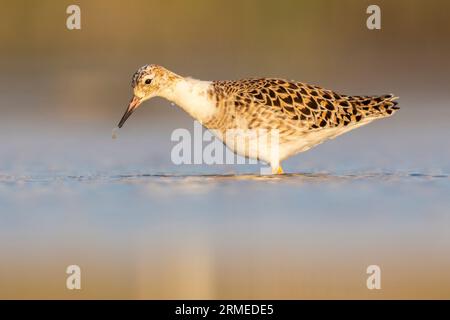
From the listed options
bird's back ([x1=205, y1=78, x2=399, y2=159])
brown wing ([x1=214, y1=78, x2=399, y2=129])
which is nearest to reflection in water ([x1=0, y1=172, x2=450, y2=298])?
bird's back ([x1=205, y1=78, x2=399, y2=159])

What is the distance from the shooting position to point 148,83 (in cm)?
1464

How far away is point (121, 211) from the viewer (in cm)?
1231

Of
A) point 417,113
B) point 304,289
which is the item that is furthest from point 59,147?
point 304,289

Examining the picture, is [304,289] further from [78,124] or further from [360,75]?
[360,75]

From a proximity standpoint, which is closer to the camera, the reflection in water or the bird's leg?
the reflection in water

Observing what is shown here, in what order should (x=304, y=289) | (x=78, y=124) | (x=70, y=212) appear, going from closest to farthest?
(x=304, y=289)
(x=70, y=212)
(x=78, y=124)

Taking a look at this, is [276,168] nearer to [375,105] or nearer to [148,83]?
[375,105]

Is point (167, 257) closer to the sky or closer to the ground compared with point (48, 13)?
closer to the ground

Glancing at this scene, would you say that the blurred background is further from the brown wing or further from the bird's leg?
the brown wing

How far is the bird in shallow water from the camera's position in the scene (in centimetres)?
1420

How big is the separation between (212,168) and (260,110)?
4.35ft

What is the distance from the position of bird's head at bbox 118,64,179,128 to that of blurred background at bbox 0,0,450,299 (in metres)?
0.89

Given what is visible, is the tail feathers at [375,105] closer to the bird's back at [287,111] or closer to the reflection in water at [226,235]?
the bird's back at [287,111]

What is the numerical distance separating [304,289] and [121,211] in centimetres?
314
